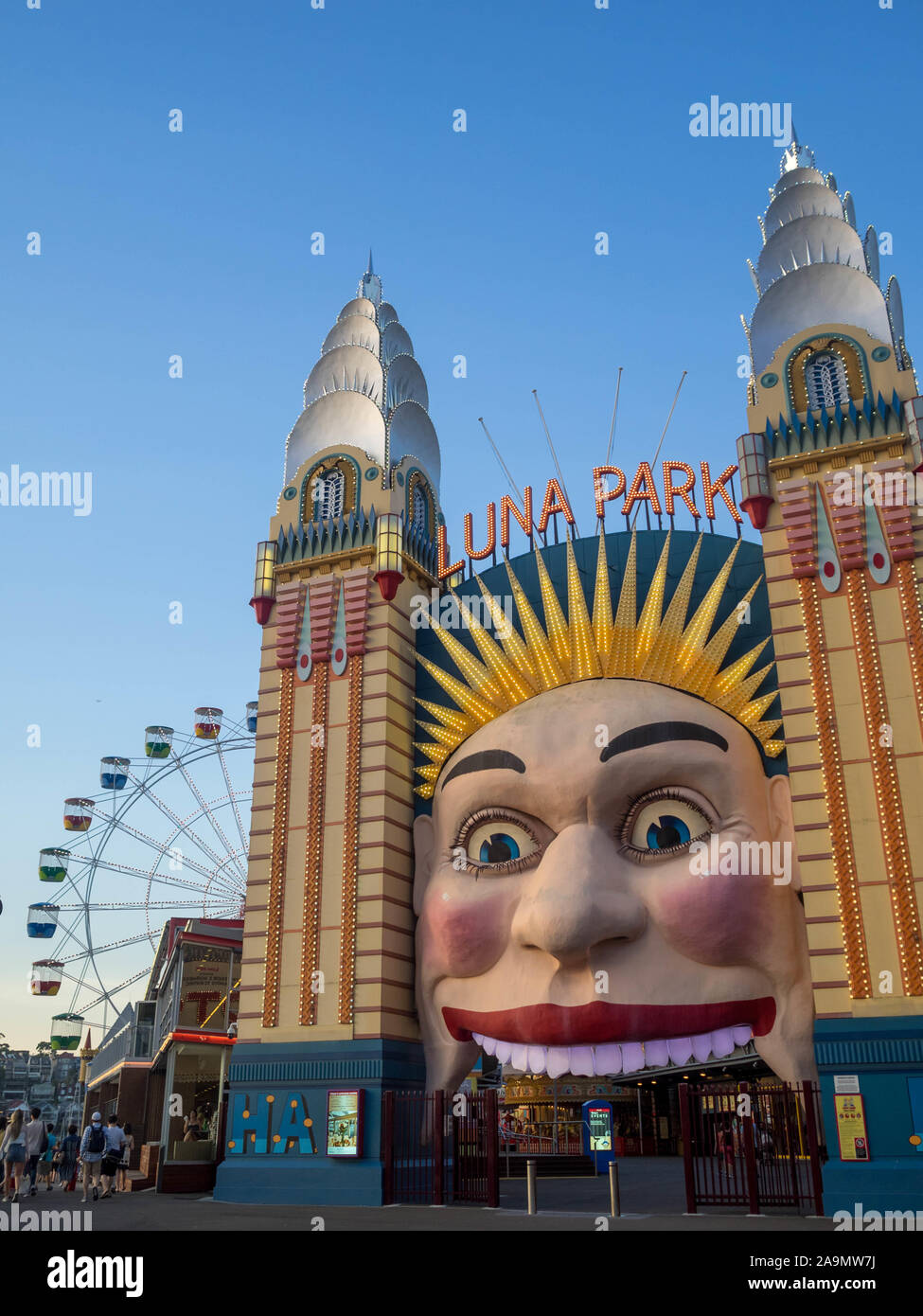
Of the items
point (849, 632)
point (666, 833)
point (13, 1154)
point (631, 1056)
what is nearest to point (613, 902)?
point (666, 833)

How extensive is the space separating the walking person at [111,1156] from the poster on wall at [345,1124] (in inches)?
184

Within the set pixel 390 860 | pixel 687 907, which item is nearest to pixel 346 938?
pixel 390 860

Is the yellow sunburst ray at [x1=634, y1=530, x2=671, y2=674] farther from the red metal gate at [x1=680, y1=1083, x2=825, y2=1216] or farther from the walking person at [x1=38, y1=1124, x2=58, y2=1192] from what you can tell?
the walking person at [x1=38, y1=1124, x2=58, y2=1192]

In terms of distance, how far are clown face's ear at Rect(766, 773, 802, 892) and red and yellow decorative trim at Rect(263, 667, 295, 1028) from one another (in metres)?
8.95

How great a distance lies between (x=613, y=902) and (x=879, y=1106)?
15.0 feet

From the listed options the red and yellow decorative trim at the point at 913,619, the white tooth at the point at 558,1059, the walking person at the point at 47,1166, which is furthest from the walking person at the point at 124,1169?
the red and yellow decorative trim at the point at 913,619

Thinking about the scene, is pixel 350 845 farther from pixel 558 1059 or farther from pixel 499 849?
pixel 558 1059

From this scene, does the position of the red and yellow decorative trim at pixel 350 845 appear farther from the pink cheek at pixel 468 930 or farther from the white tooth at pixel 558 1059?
the white tooth at pixel 558 1059

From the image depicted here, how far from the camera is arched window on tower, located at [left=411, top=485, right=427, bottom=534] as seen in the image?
23312 millimetres

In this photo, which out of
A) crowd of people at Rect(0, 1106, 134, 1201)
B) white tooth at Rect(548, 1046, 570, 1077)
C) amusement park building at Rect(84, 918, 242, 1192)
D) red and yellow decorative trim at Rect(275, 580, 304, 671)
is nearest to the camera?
white tooth at Rect(548, 1046, 570, 1077)

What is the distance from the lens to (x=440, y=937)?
61.7ft

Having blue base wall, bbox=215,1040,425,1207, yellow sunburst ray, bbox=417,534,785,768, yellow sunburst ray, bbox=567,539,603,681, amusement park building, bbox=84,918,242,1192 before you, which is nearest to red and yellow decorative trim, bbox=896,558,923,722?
yellow sunburst ray, bbox=417,534,785,768

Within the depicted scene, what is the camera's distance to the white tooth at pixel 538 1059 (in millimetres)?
17953
